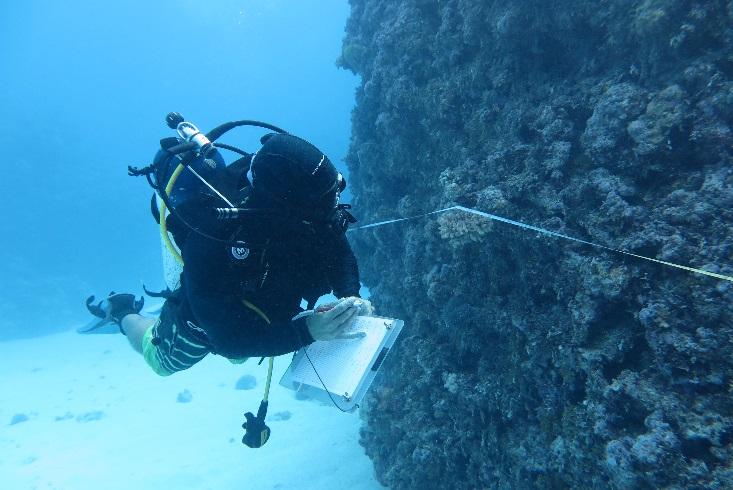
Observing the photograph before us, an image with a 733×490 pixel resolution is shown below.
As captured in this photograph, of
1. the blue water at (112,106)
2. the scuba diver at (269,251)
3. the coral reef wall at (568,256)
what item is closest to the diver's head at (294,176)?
the scuba diver at (269,251)

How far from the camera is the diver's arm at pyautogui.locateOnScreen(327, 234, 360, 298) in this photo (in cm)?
352

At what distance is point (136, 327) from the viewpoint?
19.0ft

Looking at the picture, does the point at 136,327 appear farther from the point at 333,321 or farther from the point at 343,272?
the point at 333,321

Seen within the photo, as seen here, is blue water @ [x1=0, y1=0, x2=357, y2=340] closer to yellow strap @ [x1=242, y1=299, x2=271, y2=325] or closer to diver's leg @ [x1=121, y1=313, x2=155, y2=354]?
diver's leg @ [x1=121, y1=313, x2=155, y2=354]

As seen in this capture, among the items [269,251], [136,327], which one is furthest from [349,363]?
[136,327]

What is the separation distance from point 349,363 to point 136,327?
433 cm

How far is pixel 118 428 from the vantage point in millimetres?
16812

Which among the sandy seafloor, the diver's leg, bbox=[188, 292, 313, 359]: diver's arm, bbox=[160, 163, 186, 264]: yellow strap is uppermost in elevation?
bbox=[160, 163, 186, 264]: yellow strap

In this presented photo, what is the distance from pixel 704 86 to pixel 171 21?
14023cm

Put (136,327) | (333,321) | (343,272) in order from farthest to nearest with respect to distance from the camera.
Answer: (136,327)
(343,272)
(333,321)

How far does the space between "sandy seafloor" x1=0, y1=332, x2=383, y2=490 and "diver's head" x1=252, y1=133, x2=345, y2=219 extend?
31.1 ft

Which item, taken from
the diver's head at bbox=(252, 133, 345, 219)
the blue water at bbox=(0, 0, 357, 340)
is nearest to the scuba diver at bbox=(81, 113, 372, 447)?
the diver's head at bbox=(252, 133, 345, 219)

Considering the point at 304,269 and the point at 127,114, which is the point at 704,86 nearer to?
the point at 304,269

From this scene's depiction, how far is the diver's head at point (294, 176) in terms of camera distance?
2645 millimetres
